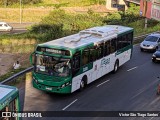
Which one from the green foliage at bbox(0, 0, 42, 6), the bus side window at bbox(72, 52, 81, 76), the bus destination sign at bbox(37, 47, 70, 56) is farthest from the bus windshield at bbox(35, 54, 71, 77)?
the green foliage at bbox(0, 0, 42, 6)

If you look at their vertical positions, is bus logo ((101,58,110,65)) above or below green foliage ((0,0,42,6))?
Result: below

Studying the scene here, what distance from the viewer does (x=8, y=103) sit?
13133mm

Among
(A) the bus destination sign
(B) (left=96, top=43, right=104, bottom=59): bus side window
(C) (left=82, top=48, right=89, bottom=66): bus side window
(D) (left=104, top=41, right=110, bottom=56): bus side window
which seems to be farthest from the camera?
(D) (left=104, top=41, right=110, bottom=56): bus side window

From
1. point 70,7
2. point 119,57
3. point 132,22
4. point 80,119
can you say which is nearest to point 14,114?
point 80,119

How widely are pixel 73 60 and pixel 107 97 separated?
2.91 m

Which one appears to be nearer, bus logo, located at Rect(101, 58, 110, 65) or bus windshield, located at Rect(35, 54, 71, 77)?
bus windshield, located at Rect(35, 54, 71, 77)

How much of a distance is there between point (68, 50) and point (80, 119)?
412cm

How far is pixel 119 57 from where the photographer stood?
26.9 meters

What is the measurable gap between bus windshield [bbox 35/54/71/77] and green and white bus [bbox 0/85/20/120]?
6.46m

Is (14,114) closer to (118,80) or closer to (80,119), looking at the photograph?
(80,119)

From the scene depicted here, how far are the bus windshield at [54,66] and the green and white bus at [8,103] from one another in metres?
6.46

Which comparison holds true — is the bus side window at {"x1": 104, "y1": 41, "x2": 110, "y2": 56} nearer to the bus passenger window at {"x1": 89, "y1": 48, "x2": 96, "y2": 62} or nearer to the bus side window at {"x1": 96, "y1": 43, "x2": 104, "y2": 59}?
the bus side window at {"x1": 96, "y1": 43, "x2": 104, "y2": 59}

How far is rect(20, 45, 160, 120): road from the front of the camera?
19.4 meters

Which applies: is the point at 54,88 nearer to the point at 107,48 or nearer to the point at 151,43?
the point at 107,48
